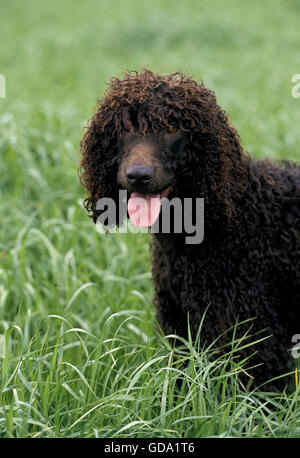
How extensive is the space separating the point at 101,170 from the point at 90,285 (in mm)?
777

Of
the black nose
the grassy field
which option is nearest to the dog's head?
the black nose

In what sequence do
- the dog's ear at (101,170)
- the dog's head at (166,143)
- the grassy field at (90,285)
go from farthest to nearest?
the dog's ear at (101,170) → the dog's head at (166,143) → the grassy field at (90,285)

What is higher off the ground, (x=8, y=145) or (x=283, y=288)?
(x=8, y=145)

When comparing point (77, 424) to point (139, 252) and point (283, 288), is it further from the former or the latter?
point (139, 252)

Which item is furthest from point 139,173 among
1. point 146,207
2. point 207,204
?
point 207,204

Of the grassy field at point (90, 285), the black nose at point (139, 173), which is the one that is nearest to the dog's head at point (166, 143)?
the black nose at point (139, 173)

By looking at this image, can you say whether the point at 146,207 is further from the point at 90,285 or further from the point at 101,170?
the point at 90,285

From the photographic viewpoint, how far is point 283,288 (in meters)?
2.66

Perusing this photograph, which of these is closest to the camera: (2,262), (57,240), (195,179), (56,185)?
(195,179)

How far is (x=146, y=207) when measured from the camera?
2311mm

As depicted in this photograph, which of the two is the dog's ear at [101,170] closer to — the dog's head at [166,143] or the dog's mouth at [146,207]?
the dog's head at [166,143]

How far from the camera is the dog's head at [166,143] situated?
7.44ft

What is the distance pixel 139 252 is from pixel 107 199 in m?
1.51

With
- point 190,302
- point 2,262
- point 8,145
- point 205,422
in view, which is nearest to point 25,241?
point 2,262
